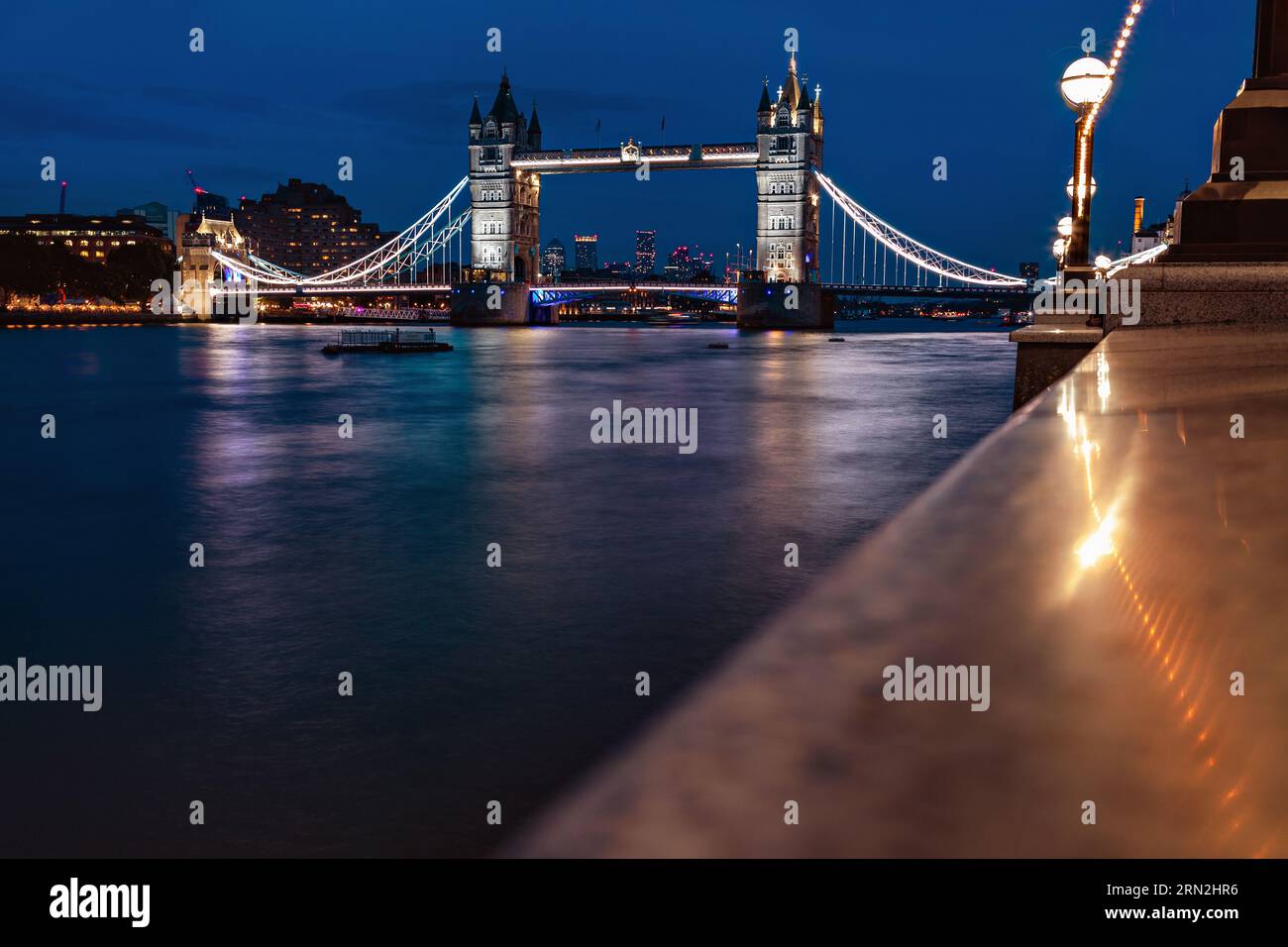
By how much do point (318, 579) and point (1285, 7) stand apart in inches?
352

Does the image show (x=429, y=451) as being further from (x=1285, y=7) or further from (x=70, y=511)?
(x=1285, y=7)

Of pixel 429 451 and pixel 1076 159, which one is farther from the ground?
pixel 1076 159

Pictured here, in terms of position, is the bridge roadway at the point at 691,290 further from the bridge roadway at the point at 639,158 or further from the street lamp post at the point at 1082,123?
the street lamp post at the point at 1082,123

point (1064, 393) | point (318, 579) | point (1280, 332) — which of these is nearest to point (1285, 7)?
point (1280, 332)

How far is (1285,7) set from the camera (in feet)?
29.5

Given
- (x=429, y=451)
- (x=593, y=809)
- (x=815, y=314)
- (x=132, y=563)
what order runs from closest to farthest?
(x=593, y=809) < (x=132, y=563) < (x=429, y=451) < (x=815, y=314)

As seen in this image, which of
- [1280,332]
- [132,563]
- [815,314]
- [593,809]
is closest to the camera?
[593,809]
